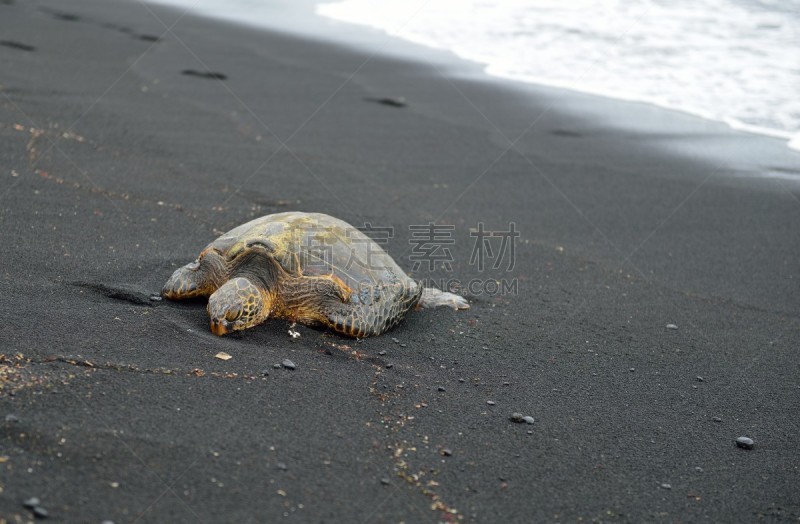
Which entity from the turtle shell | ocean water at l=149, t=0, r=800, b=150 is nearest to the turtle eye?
the turtle shell

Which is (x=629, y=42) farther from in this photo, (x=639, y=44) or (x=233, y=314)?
(x=233, y=314)

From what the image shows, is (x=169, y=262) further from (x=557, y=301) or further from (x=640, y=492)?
(x=640, y=492)

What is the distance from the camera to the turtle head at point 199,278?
363 cm

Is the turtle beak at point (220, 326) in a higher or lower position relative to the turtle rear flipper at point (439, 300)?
higher

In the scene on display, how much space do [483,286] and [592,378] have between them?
1.12 metres

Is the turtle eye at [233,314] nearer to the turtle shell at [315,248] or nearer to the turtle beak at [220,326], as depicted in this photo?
the turtle beak at [220,326]

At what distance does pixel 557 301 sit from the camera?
14.2ft

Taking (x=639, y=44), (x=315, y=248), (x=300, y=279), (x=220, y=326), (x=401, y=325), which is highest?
(x=639, y=44)

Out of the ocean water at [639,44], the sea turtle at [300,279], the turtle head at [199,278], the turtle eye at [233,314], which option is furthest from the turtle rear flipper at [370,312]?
the ocean water at [639,44]

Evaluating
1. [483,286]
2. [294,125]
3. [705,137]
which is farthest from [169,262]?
[705,137]

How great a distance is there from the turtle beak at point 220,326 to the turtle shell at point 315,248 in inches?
16.0

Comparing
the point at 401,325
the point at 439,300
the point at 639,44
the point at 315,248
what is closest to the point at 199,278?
the point at 315,248

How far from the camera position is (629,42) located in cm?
1108

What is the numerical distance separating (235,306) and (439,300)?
1234 mm
